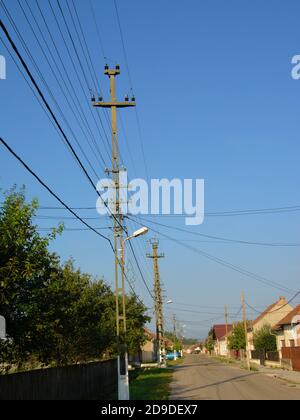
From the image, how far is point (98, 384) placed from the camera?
26.0 m

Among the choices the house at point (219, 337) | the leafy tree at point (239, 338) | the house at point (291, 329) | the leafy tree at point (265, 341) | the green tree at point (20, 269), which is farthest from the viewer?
the house at point (219, 337)

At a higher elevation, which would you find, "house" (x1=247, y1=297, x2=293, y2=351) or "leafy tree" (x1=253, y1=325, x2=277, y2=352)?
"house" (x1=247, y1=297, x2=293, y2=351)

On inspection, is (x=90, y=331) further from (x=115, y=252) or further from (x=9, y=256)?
(x=9, y=256)

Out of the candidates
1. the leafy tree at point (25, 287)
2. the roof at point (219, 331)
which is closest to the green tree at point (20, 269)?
the leafy tree at point (25, 287)

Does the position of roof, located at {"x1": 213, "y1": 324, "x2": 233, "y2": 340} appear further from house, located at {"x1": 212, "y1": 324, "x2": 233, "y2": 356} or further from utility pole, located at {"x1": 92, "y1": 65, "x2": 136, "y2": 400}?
utility pole, located at {"x1": 92, "y1": 65, "x2": 136, "y2": 400}

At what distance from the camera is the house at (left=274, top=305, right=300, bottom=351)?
45719 mm

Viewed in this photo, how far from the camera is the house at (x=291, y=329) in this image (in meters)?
45.7

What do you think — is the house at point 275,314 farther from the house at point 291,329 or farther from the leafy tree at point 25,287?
the leafy tree at point 25,287

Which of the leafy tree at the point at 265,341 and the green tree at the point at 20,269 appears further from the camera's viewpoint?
the leafy tree at the point at 265,341

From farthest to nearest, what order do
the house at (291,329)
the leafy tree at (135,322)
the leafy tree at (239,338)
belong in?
the leafy tree at (239,338) < the house at (291,329) < the leafy tree at (135,322)

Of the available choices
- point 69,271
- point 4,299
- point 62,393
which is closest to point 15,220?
point 4,299

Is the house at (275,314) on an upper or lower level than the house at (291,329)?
upper

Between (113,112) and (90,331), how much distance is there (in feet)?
31.8

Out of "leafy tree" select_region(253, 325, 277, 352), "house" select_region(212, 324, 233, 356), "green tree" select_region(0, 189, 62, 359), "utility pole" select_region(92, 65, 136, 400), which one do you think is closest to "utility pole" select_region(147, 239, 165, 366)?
"leafy tree" select_region(253, 325, 277, 352)
